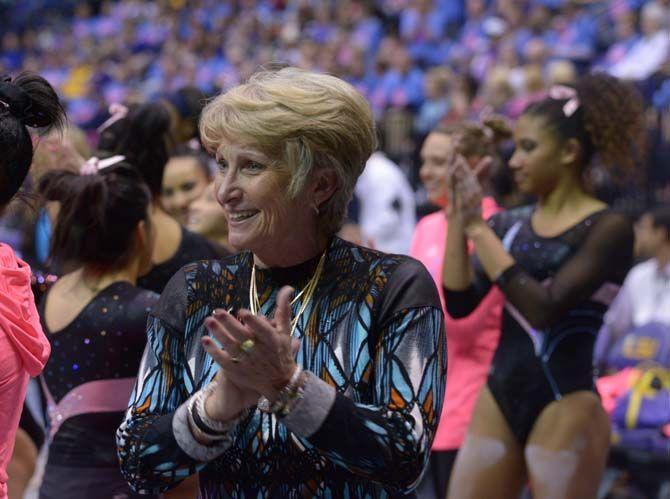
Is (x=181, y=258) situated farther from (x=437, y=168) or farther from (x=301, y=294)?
(x=301, y=294)

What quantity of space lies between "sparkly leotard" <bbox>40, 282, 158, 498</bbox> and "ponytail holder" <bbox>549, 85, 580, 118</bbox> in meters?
1.73

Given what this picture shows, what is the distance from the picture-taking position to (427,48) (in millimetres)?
13547

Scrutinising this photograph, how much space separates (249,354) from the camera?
6.15ft

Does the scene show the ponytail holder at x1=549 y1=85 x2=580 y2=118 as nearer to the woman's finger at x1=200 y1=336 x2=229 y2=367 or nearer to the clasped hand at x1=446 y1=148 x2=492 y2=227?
the clasped hand at x1=446 y1=148 x2=492 y2=227

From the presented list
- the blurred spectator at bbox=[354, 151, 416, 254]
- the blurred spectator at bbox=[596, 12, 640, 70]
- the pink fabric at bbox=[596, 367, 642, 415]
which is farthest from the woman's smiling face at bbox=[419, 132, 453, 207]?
the blurred spectator at bbox=[596, 12, 640, 70]

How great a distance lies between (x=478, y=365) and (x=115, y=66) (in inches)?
589

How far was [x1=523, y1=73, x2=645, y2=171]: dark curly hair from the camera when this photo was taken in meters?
4.04

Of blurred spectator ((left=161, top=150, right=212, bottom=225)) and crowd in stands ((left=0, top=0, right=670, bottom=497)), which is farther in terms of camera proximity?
blurred spectator ((left=161, top=150, right=212, bottom=225))

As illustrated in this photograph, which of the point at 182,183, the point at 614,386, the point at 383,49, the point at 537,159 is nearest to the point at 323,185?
Result: the point at 537,159

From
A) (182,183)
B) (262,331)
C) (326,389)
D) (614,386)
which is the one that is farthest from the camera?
(614,386)

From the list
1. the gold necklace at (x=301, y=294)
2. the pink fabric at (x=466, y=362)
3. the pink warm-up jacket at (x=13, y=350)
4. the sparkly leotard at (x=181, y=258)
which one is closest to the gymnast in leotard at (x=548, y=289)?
the pink fabric at (x=466, y=362)

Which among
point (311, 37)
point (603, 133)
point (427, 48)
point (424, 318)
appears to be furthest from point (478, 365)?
point (311, 37)

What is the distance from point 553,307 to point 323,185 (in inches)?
65.1

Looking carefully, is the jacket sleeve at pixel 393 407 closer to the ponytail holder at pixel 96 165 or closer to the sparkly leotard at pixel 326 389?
the sparkly leotard at pixel 326 389
